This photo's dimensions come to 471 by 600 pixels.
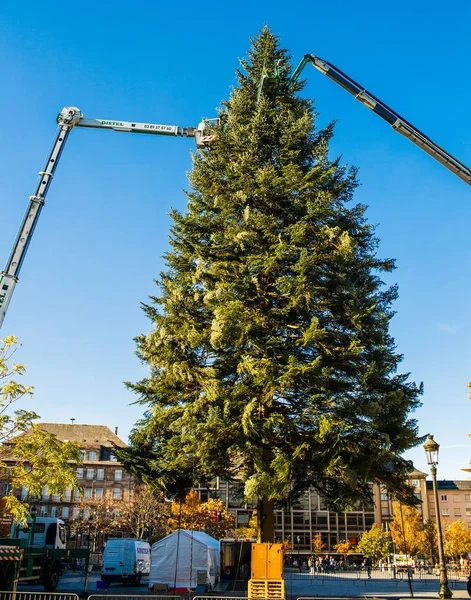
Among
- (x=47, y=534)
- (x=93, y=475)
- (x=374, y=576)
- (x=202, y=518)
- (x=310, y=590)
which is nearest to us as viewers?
(x=47, y=534)

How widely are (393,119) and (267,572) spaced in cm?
1476

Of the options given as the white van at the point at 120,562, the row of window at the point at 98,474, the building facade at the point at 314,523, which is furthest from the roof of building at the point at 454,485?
the white van at the point at 120,562

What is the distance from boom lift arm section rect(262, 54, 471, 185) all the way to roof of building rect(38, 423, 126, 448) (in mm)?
74780

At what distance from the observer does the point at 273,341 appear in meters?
19.2

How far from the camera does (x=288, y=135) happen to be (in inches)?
894

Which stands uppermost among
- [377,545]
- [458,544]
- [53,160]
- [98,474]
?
[98,474]

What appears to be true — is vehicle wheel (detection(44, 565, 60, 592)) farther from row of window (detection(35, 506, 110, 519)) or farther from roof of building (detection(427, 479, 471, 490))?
roof of building (detection(427, 479, 471, 490))

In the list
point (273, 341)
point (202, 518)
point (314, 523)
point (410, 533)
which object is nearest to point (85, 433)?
point (202, 518)

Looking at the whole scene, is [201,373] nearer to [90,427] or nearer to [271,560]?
[271,560]

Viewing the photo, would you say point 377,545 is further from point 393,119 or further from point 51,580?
point 393,119

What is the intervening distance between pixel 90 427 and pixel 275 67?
7550cm

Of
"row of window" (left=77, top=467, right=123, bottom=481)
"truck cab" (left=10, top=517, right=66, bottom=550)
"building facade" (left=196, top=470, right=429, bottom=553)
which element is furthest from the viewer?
"building facade" (left=196, top=470, right=429, bottom=553)

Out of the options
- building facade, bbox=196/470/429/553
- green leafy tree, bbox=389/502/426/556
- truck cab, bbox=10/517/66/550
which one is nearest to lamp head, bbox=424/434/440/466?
truck cab, bbox=10/517/66/550

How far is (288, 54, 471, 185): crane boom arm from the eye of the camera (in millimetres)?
18609
